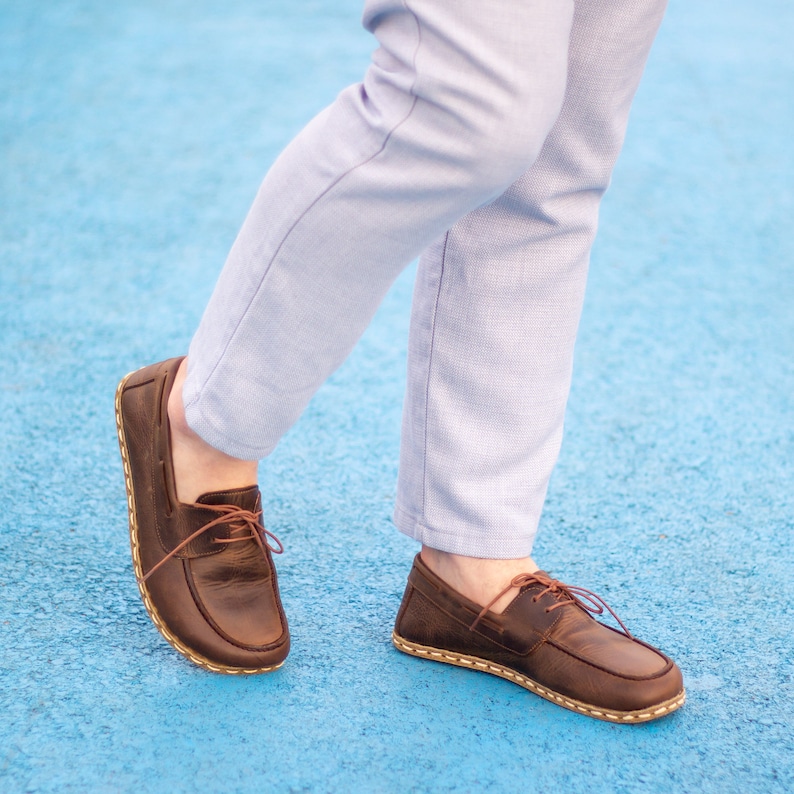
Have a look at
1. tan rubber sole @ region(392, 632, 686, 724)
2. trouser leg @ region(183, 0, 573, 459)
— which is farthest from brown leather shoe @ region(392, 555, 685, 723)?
trouser leg @ region(183, 0, 573, 459)

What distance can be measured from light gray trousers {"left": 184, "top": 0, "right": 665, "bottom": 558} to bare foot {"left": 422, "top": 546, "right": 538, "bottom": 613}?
16mm

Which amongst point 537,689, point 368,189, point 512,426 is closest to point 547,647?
point 537,689

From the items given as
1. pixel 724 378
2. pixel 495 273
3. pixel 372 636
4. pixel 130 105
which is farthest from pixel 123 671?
pixel 130 105

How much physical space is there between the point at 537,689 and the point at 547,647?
1.6 inches

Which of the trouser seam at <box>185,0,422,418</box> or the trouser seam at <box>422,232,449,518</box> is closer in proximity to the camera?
the trouser seam at <box>185,0,422,418</box>

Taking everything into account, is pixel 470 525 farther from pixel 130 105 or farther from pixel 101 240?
pixel 130 105

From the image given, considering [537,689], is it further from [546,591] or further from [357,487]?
[357,487]

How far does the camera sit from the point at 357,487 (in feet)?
3.68

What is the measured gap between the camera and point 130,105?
2381mm

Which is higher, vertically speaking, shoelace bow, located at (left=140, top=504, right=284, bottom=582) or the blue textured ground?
shoelace bow, located at (left=140, top=504, right=284, bottom=582)

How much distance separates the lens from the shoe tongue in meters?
0.81

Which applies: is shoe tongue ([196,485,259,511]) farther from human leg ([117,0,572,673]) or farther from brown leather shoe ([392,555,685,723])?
brown leather shoe ([392,555,685,723])

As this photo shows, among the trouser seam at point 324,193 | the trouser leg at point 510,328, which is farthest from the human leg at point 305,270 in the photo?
the trouser leg at point 510,328

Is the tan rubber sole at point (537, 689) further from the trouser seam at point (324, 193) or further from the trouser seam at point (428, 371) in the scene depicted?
the trouser seam at point (324, 193)
